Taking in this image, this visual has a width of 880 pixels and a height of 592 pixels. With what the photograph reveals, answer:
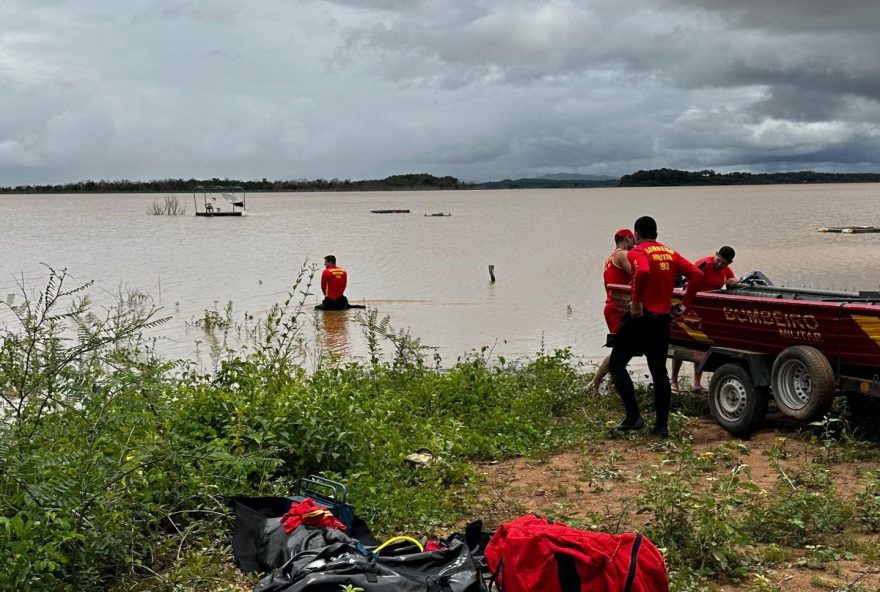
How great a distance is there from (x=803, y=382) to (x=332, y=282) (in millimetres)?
11946

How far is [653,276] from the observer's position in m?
7.90

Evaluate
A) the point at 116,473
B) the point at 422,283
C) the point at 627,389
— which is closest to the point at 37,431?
the point at 116,473

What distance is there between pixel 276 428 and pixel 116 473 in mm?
1660

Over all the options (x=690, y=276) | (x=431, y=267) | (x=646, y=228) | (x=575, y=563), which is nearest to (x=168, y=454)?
(x=575, y=563)

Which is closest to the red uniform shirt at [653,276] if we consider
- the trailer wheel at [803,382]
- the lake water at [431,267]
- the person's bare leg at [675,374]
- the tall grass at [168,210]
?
the trailer wheel at [803,382]

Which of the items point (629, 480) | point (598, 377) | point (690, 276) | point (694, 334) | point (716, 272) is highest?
point (690, 276)

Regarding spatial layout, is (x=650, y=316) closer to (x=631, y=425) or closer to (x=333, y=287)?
(x=631, y=425)

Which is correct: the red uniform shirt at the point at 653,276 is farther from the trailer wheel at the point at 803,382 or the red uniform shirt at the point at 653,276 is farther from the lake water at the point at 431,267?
the lake water at the point at 431,267

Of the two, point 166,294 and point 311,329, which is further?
point 166,294

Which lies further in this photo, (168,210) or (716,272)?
(168,210)

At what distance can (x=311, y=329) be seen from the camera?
54.6ft

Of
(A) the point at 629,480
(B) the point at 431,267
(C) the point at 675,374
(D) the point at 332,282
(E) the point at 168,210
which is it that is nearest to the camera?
(A) the point at 629,480

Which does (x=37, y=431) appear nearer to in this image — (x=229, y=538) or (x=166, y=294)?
(x=229, y=538)

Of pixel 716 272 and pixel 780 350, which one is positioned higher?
pixel 716 272
